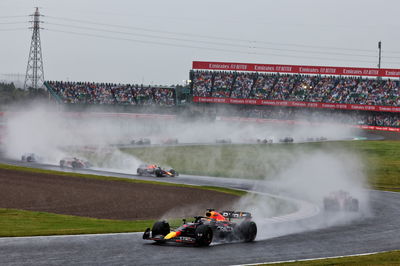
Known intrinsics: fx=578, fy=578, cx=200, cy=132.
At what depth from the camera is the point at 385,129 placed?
8019 cm

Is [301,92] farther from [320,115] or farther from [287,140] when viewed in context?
[287,140]

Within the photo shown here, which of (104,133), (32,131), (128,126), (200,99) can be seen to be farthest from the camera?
(200,99)

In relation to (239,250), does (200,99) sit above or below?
above

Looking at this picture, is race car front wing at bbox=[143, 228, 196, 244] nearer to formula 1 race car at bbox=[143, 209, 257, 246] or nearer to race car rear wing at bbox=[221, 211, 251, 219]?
formula 1 race car at bbox=[143, 209, 257, 246]

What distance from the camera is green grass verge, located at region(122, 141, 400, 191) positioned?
49.0 m

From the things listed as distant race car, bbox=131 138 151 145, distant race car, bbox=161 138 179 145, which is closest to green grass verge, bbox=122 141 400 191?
distant race car, bbox=161 138 179 145

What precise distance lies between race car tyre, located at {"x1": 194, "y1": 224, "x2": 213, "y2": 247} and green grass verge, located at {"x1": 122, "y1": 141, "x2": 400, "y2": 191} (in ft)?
86.3

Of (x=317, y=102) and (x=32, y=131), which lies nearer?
(x=32, y=131)

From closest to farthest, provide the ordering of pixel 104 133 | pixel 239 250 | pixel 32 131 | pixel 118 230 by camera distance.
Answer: pixel 239 250 → pixel 118 230 → pixel 32 131 → pixel 104 133

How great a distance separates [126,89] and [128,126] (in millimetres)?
13123

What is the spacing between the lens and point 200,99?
95.1 metres

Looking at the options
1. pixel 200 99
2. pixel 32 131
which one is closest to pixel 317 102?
pixel 200 99

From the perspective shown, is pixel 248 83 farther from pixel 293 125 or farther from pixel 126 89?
pixel 126 89

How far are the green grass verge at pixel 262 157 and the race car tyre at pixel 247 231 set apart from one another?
960 inches
